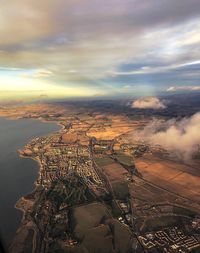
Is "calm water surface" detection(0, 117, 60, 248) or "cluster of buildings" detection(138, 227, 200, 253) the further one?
"calm water surface" detection(0, 117, 60, 248)

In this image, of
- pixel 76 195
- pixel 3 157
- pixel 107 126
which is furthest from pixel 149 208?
pixel 107 126

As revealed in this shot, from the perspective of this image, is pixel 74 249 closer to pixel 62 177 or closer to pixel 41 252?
pixel 41 252

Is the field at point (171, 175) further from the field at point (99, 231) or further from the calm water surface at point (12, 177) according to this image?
the calm water surface at point (12, 177)

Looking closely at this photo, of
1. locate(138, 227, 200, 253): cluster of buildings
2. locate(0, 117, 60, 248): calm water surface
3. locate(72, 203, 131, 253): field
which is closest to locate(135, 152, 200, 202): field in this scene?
locate(138, 227, 200, 253): cluster of buildings

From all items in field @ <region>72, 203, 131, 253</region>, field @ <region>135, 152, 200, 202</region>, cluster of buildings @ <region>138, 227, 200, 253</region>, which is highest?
cluster of buildings @ <region>138, 227, 200, 253</region>

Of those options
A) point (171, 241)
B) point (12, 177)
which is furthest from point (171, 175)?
point (12, 177)

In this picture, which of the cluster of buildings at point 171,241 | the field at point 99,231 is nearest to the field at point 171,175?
the cluster of buildings at point 171,241

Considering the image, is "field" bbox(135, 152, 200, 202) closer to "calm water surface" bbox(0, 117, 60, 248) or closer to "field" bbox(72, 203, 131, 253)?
"field" bbox(72, 203, 131, 253)

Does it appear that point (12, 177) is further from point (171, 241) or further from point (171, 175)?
point (171, 241)
